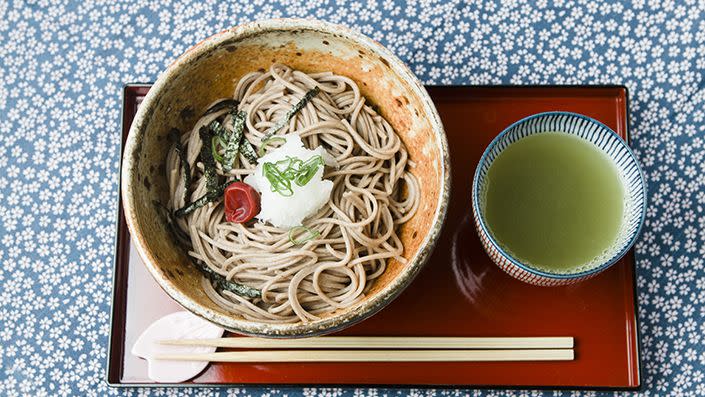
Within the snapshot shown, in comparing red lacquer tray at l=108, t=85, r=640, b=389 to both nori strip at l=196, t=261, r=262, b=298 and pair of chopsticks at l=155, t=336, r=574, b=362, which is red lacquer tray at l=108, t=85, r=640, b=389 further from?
nori strip at l=196, t=261, r=262, b=298

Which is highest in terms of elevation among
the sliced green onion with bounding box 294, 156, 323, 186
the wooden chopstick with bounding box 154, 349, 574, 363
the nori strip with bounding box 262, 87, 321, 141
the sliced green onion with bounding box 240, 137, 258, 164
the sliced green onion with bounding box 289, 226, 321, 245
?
the nori strip with bounding box 262, 87, 321, 141

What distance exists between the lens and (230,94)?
2.22 meters

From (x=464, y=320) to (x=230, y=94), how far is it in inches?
41.8

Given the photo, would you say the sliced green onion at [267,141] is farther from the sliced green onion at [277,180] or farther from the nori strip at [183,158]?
the nori strip at [183,158]

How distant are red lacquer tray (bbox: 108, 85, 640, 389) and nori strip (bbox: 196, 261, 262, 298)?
228 mm

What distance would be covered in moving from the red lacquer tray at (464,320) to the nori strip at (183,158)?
0.35 metres

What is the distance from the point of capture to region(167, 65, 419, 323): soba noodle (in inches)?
79.7

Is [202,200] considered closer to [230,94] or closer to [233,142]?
[233,142]

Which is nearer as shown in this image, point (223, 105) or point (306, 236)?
point (306, 236)

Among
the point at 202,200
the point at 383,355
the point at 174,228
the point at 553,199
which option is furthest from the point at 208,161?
the point at 553,199

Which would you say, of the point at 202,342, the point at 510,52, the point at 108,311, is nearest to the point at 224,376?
the point at 202,342

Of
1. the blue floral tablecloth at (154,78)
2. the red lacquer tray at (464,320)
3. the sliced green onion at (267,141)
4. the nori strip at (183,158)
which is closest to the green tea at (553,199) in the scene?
the red lacquer tray at (464,320)

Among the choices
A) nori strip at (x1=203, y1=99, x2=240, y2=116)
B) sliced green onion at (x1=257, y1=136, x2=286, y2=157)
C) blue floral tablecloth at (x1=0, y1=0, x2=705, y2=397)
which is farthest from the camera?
blue floral tablecloth at (x1=0, y1=0, x2=705, y2=397)

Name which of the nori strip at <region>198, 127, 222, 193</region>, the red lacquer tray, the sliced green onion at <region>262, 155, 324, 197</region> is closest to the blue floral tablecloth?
the red lacquer tray
